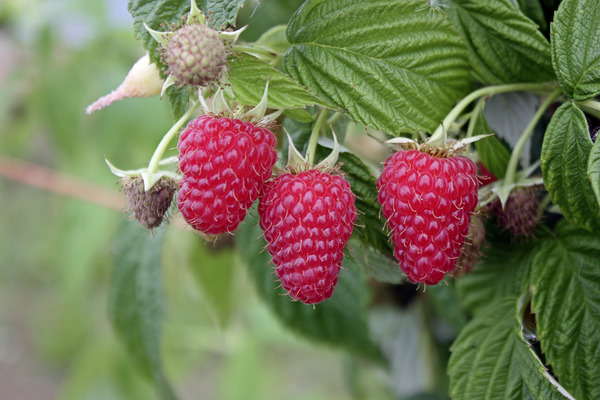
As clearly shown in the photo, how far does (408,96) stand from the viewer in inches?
24.8

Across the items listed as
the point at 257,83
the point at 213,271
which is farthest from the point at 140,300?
the point at 257,83

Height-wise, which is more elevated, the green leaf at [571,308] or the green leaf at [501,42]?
the green leaf at [501,42]

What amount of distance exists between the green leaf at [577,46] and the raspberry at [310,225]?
0.76 ft

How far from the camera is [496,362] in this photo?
68cm

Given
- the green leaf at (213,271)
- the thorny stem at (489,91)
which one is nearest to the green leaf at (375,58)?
the thorny stem at (489,91)

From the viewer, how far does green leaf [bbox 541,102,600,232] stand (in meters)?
0.58

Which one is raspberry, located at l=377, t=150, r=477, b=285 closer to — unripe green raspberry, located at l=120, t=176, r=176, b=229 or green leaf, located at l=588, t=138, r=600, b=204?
green leaf, located at l=588, t=138, r=600, b=204

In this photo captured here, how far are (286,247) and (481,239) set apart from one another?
214 millimetres

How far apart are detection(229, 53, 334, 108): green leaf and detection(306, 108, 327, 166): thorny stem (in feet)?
0.11

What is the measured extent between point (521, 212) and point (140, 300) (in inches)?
26.4

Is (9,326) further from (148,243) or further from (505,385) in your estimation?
(505,385)

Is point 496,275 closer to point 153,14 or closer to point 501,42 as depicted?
point 501,42

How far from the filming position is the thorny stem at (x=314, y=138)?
62 centimetres

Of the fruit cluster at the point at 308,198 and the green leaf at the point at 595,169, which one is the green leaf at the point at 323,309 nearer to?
the fruit cluster at the point at 308,198
